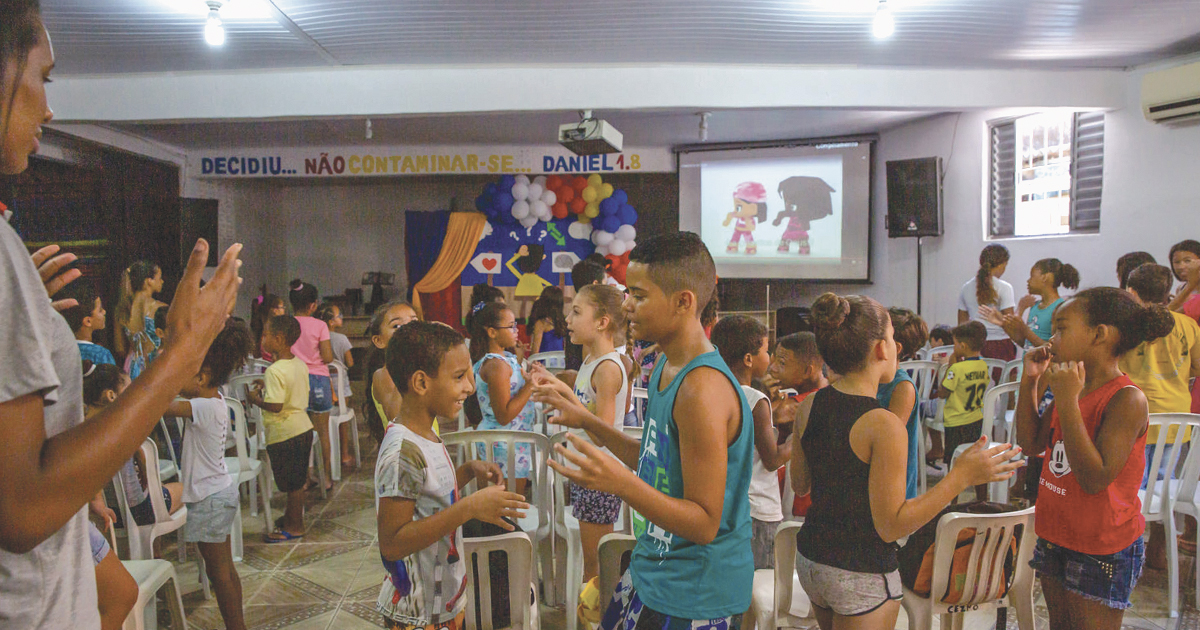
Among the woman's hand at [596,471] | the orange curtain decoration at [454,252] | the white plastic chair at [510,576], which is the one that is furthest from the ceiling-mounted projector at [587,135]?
the woman's hand at [596,471]

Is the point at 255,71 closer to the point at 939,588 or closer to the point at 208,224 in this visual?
the point at 208,224

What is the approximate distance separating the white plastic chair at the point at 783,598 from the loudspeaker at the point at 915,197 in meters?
5.91

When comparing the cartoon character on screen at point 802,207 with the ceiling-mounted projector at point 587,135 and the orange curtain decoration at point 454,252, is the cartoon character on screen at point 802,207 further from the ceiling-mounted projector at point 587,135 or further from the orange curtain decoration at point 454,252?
the orange curtain decoration at point 454,252

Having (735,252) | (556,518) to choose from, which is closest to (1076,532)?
(556,518)

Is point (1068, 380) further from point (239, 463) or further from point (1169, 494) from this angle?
point (239, 463)

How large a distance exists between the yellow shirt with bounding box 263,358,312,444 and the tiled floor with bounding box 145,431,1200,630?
618mm

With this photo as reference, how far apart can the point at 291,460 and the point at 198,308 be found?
320 cm

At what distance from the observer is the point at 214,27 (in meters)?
4.10

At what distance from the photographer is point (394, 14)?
4.20m

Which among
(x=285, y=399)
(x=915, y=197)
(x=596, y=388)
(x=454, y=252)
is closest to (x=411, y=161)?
(x=454, y=252)

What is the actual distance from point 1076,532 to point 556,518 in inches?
69.1

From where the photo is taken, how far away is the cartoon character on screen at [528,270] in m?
9.05

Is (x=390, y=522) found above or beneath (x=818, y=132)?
beneath

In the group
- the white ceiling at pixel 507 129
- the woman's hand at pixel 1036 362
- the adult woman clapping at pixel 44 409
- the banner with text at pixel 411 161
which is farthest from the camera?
the banner with text at pixel 411 161
